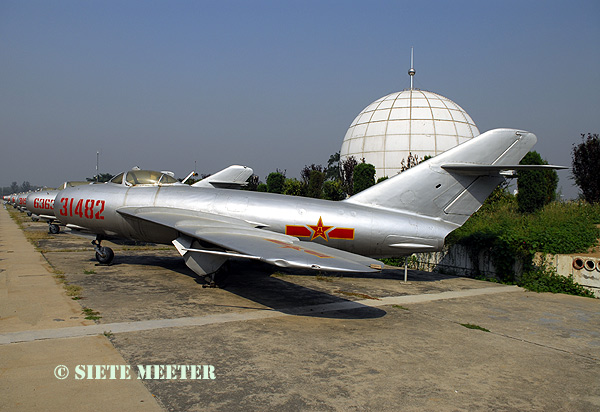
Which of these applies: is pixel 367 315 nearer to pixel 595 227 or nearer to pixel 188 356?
pixel 188 356

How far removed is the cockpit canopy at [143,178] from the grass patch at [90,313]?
18.5ft

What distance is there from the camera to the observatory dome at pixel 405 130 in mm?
35812

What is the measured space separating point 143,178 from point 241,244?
241 inches

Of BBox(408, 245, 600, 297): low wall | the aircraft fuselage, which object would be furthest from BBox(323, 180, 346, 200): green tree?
the aircraft fuselage

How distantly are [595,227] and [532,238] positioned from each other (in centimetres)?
231

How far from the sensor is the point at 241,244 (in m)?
8.35

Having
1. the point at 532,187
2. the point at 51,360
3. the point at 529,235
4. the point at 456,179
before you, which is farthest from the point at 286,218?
the point at 532,187

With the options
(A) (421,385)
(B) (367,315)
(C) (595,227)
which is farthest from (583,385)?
(C) (595,227)

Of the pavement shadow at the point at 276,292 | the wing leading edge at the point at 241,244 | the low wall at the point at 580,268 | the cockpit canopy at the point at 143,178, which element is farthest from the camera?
the cockpit canopy at the point at 143,178

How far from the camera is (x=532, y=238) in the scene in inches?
481

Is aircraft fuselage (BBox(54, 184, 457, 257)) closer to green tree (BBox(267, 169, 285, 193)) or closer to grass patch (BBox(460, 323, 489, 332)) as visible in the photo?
grass patch (BBox(460, 323, 489, 332))

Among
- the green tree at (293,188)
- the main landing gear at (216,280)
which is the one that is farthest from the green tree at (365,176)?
the main landing gear at (216,280)

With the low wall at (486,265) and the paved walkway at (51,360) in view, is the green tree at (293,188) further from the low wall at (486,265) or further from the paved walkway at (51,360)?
the paved walkway at (51,360)

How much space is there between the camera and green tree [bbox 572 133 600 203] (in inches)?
645
